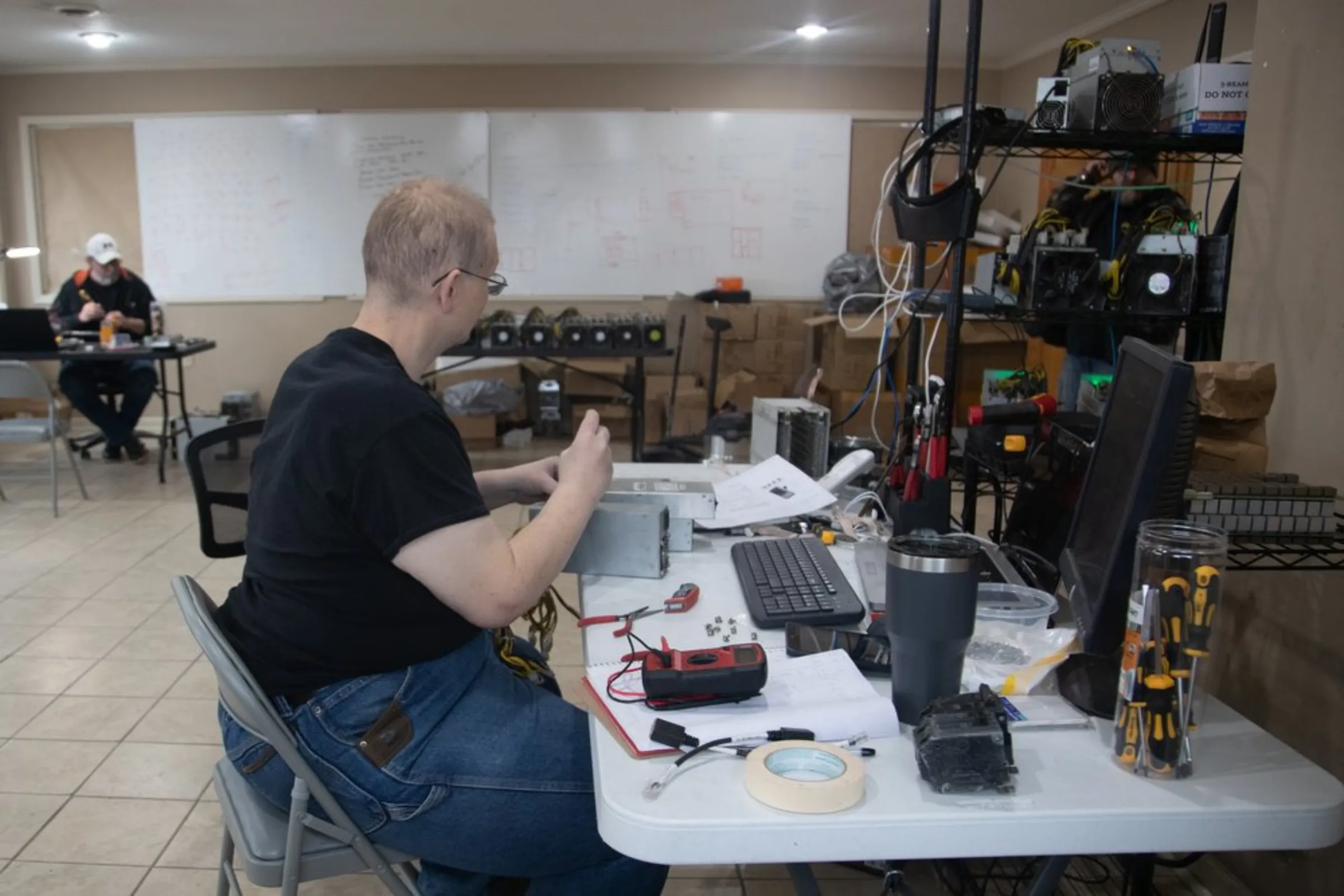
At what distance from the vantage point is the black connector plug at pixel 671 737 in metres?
1.05

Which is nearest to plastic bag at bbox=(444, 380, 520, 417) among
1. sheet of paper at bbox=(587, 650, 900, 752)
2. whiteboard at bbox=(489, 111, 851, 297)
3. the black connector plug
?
whiteboard at bbox=(489, 111, 851, 297)

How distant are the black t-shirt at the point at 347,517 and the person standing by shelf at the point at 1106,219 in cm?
170

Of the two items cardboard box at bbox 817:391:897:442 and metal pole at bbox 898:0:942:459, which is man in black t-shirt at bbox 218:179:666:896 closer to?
metal pole at bbox 898:0:942:459

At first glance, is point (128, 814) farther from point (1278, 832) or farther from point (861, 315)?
point (861, 315)

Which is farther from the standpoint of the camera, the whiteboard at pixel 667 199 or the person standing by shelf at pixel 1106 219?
the whiteboard at pixel 667 199

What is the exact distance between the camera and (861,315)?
637 cm

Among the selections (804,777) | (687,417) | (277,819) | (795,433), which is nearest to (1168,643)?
(804,777)

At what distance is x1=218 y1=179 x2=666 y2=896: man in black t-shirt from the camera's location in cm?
122

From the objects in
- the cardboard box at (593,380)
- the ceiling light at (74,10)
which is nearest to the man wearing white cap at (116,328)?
the ceiling light at (74,10)

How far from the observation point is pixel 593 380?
6.84m

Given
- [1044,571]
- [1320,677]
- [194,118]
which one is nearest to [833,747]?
[1044,571]

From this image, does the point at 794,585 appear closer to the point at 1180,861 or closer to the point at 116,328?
the point at 1180,861

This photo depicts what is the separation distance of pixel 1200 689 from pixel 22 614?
12.4ft

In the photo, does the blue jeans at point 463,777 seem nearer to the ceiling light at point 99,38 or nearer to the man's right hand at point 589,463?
the man's right hand at point 589,463
